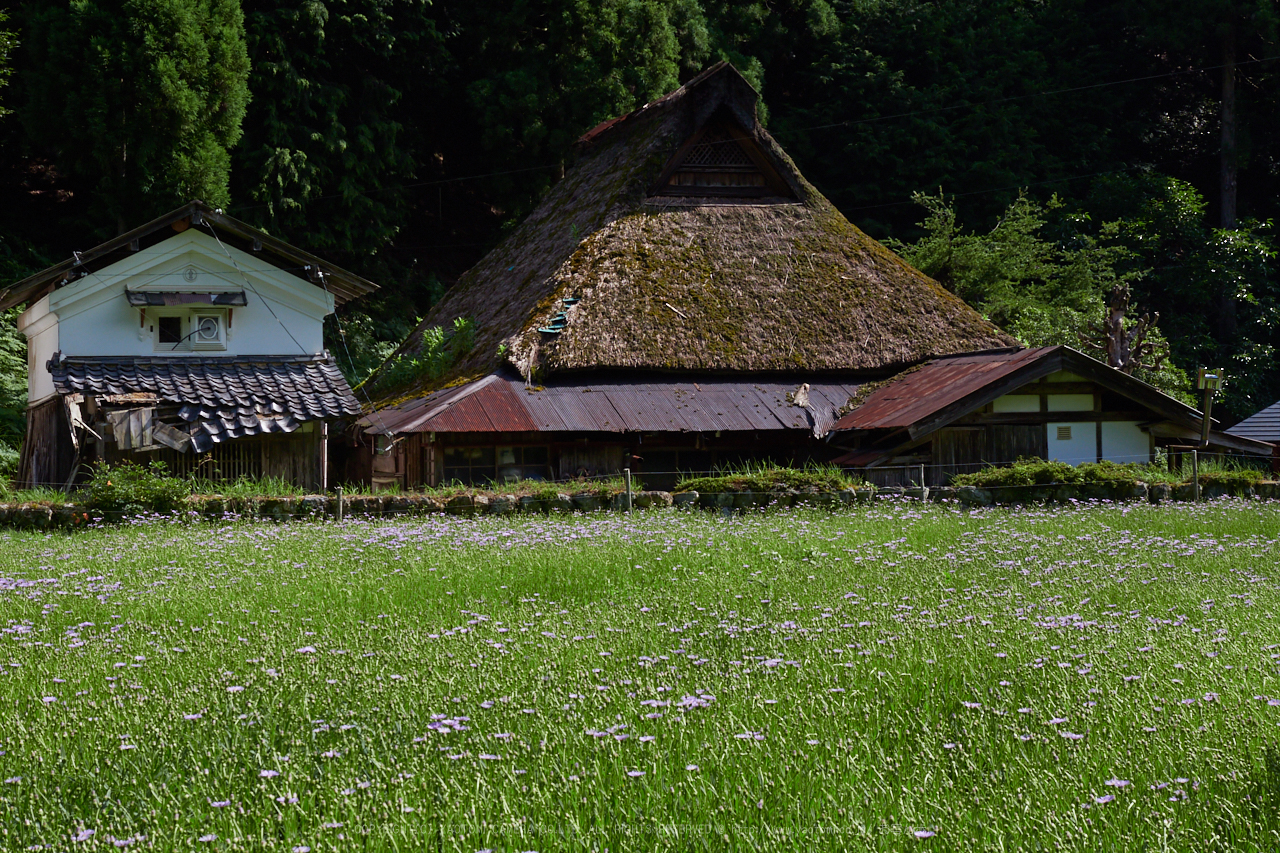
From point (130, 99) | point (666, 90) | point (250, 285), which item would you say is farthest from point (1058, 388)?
point (130, 99)

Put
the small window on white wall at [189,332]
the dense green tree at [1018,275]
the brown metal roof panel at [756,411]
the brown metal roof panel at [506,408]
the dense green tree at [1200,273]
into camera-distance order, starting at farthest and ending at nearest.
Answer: the dense green tree at [1200,273], the dense green tree at [1018,275], the brown metal roof panel at [756,411], the brown metal roof panel at [506,408], the small window on white wall at [189,332]

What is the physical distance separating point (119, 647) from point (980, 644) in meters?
3.98

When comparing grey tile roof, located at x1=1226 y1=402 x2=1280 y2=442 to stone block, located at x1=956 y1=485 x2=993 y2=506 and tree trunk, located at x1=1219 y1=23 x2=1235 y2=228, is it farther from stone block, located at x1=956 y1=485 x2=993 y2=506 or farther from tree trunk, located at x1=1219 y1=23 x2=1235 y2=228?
stone block, located at x1=956 y1=485 x2=993 y2=506

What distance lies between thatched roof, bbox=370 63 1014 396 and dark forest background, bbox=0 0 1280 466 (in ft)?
11.4

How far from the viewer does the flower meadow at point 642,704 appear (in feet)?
9.53

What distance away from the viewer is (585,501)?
39.1ft

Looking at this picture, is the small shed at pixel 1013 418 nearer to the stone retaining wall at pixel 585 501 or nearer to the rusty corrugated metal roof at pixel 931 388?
the rusty corrugated metal roof at pixel 931 388

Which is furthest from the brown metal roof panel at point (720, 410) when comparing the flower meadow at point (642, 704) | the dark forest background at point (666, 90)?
the flower meadow at point (642, 704)

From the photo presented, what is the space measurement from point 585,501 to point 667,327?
26.0ft

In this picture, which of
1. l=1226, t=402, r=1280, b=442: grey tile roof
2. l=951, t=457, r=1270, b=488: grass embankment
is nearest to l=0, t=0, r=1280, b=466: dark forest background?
l=1226, t=402, r=1280, b=442: grey tile roof

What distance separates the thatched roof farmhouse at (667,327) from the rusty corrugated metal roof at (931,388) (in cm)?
66

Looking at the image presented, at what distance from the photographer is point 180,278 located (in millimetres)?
15695

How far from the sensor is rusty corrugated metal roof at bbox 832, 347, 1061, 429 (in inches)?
665

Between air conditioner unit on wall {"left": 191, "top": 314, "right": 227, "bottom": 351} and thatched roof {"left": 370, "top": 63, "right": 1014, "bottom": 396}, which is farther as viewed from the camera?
thatched roof {"left": 370, "top": 63, "right": 1014, "bottom": 396}
